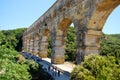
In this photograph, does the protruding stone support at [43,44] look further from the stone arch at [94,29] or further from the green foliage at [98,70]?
the green foliage at [98,70]

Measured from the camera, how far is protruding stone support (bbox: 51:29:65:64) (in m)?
17.9

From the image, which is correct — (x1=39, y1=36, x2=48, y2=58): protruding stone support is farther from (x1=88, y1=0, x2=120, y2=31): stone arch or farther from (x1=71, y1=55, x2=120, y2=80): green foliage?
(x1=71, y1=55, x2=120, y2=80): green foliage

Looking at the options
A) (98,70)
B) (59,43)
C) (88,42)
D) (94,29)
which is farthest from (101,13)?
(59,43)

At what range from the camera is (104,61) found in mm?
7781

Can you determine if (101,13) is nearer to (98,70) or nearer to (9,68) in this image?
(98,70)

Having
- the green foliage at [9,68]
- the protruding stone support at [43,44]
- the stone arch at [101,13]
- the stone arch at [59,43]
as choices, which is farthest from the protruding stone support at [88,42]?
the protruding stone support at [43,44]

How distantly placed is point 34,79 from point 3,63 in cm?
355

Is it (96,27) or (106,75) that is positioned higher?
(96,27)

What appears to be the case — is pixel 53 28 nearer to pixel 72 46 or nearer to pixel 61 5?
pixel 61 5

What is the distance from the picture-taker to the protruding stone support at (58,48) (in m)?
17.9

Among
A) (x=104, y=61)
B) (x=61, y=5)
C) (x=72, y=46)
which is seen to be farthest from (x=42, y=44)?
(x=104, y=61)

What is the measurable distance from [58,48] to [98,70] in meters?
10.7

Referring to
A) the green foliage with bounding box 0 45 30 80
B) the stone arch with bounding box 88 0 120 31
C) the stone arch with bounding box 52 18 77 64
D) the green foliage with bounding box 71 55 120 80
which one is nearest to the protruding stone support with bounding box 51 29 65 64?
the stone arch with bounding box 52 18 77 64

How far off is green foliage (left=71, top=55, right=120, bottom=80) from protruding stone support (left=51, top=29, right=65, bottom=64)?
32.7ft
